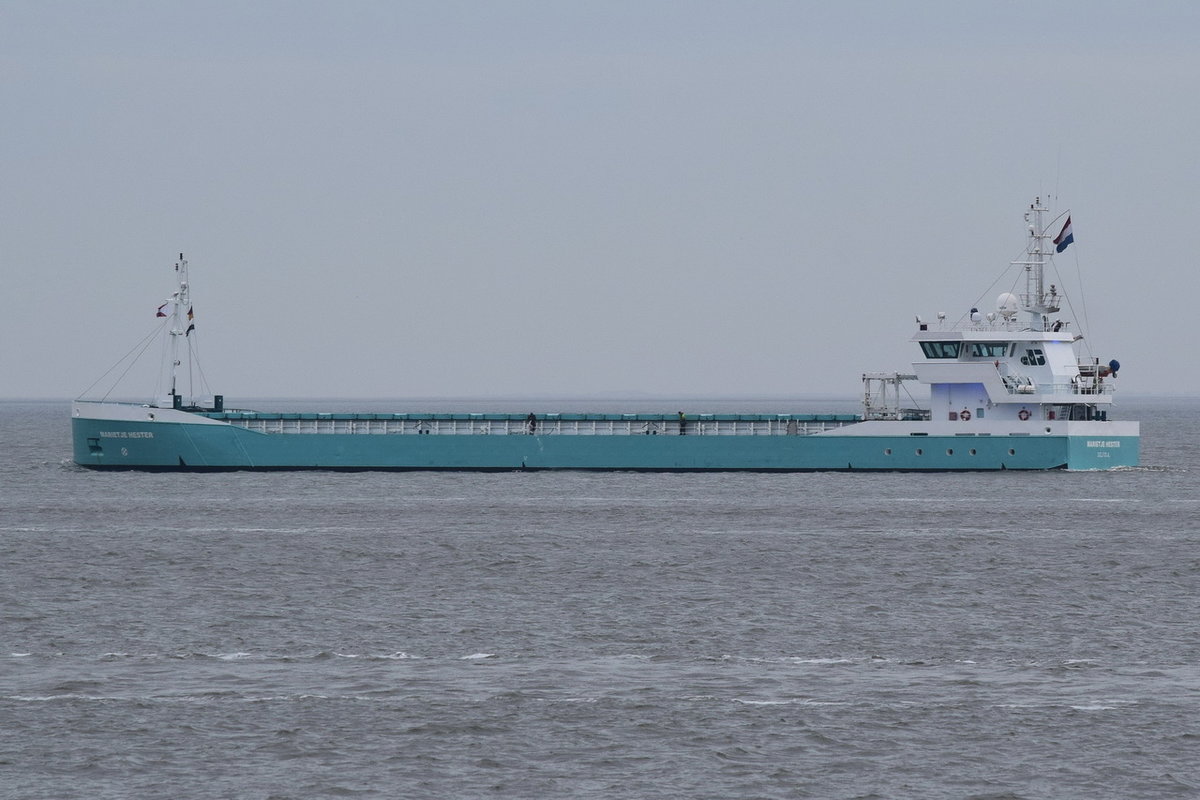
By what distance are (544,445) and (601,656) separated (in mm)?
47616

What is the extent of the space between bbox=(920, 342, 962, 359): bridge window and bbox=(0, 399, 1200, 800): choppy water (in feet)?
55.7

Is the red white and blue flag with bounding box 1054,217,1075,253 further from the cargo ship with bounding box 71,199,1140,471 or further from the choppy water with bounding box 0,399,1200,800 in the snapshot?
the choppy water with bounding box 0,399,1200,800

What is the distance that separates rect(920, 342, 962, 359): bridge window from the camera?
71625mm

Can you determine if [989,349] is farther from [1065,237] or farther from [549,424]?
[549,424]

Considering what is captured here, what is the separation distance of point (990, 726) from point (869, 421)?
5068cm

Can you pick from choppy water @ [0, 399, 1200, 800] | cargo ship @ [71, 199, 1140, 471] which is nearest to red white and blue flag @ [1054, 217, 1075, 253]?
cargo ship @ [71, 199, 1140, 471]

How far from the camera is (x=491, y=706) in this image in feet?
82.3

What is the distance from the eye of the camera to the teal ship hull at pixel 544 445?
7338 cm

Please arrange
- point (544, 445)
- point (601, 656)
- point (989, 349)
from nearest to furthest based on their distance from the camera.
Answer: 1. point (601, 656)
2. point (989, 349)
3. point (544, 445)

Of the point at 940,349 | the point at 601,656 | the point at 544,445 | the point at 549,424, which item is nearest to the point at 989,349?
the point at 940,349

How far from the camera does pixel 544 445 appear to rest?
76.5m

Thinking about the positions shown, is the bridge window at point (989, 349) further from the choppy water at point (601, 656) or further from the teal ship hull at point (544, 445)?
the choppy water at point (601, 656)

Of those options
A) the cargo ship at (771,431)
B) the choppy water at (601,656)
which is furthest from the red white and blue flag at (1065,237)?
the choppy water at (601,656)

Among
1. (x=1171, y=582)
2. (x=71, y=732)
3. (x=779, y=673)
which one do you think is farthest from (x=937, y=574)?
(x=71, y=732)
